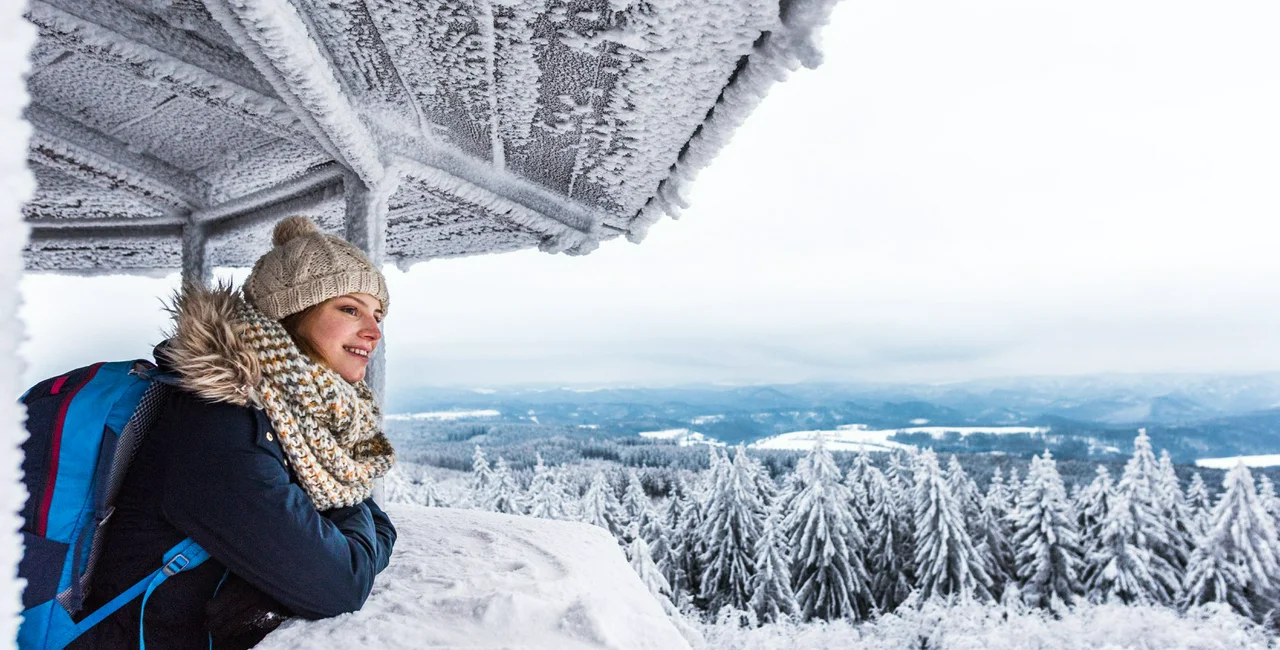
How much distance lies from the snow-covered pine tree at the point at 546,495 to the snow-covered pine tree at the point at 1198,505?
2587 centimetres

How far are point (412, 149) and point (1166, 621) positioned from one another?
31673 mm

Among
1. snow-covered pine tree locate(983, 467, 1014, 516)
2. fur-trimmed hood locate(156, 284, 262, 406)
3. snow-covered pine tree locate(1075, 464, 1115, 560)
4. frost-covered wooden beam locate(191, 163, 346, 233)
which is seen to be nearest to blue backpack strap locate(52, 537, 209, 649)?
fur-trimmed hood locate(156, 284, 262, 406)

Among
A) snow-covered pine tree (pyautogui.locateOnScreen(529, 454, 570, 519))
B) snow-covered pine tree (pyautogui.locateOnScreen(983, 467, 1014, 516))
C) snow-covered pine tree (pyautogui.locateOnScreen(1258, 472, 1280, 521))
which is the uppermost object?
snow-covered pine tree (pyautogui.locateOnScreen(529, 454, 570, 519))

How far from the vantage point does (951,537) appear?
89.6 feet

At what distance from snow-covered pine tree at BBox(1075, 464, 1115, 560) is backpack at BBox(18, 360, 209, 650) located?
33.9 meters

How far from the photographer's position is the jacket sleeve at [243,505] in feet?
5.08

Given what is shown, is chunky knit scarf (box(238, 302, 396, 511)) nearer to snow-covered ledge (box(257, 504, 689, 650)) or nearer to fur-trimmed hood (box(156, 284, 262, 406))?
fur-trimmed hood (box(156, 284, 262, 406))

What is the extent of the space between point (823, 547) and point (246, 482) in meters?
28.8

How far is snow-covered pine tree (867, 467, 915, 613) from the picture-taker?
97.1 ft

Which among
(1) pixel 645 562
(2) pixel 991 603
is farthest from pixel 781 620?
(1) pixel 645 562

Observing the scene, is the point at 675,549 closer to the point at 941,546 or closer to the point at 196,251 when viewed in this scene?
the point at 941,546

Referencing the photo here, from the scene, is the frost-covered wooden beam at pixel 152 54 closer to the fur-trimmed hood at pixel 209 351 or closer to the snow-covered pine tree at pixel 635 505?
the fur-trimmed hood at pixel 209 351

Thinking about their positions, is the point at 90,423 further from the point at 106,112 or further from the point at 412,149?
the point at 106,112

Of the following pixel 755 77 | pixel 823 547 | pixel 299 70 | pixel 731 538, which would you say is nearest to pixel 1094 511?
pixel 823 547
